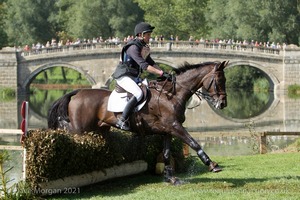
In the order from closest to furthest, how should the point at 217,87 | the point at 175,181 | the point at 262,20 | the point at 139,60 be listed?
the point at 175,181 → the point at 139,60 → the point at 217,87 → the point at 262,20

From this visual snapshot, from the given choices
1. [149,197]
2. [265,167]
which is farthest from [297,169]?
[149,197]

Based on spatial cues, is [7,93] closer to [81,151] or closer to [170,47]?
[170,47]

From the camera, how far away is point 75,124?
36.0ft

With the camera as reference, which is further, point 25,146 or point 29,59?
point 29,59

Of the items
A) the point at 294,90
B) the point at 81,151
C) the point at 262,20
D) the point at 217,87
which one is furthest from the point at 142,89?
the point at 294,90

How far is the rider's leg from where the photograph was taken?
10.4 metres

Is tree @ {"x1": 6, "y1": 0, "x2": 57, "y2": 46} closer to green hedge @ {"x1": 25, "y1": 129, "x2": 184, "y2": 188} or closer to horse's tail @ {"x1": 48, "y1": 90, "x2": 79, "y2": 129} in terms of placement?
green hedge @ {"x1": 25, "y1": 129, "x2": 184, "y2": 188}

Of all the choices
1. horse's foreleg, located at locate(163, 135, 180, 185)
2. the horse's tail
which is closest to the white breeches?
horse's foreleg, located at locate(163, 135, 180, 185)

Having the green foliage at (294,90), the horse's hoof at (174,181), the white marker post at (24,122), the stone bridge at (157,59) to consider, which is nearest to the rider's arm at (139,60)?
the horse's hoof at (174,181)

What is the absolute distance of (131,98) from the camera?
10359 millimetres

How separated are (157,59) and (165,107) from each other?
37899 millimetres

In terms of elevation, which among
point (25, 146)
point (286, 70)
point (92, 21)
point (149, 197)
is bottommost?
point (149, 197)

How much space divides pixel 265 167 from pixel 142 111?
9.62ft

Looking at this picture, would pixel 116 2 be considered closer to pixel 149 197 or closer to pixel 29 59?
pixel 29 59
